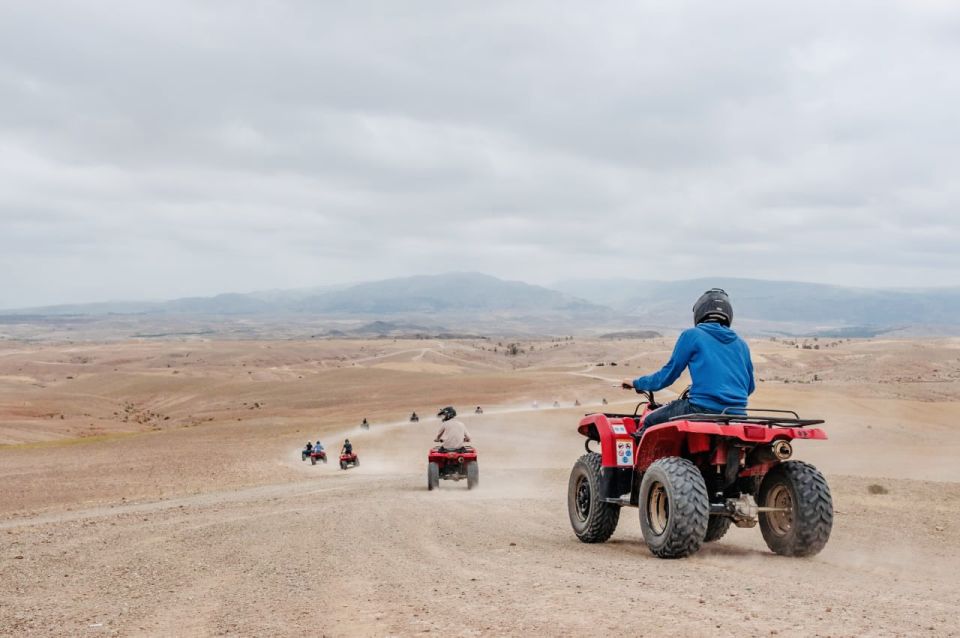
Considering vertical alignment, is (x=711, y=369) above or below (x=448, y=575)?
above

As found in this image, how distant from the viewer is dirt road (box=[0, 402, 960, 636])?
5.36 m

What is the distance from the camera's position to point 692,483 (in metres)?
7.29

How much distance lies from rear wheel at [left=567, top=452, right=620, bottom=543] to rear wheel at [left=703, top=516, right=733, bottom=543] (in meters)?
0.99

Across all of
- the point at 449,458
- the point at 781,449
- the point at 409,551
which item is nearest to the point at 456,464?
the point at 449,458

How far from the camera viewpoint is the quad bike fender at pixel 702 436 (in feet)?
23.3

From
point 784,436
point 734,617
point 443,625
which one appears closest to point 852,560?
point 784,436

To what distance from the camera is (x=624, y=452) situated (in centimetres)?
868

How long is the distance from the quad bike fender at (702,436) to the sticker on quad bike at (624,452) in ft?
0.67

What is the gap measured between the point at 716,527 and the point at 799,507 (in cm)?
144

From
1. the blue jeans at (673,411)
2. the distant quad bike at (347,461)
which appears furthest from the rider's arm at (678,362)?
the distant quad bike at (347,461)

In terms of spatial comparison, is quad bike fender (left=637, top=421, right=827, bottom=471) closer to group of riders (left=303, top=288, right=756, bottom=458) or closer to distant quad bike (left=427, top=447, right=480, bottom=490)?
group of riders (left=303, top=288, right=756, bottom=458)

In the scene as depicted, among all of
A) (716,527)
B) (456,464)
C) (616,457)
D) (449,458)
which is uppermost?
(616,457)

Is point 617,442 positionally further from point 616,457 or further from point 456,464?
point 456,464

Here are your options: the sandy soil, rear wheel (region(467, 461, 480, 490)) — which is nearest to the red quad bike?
the sandy soil
